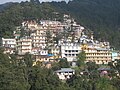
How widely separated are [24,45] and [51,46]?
220 cm

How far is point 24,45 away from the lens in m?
29.8

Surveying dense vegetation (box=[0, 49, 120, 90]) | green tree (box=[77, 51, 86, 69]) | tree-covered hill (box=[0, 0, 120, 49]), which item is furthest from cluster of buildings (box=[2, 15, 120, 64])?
dense vegetation (box=[0, 49, 120, 90])

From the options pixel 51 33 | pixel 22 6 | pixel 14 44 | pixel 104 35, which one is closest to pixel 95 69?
pixel 14 44

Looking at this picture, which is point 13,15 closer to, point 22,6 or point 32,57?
point 22,6

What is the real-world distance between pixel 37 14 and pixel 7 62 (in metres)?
19.2

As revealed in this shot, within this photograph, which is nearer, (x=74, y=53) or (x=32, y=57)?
(x=32, y=57)

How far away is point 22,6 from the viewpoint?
43.1 meters

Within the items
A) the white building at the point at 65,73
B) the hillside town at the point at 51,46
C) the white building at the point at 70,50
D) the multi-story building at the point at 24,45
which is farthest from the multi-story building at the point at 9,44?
the white building at the point at 65,73

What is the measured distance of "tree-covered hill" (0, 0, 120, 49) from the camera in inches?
1412

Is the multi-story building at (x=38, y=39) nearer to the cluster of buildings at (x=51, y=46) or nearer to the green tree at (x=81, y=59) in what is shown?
the cluster of buildings at (x=51, y=46)

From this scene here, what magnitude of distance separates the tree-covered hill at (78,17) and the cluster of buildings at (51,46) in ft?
4.25

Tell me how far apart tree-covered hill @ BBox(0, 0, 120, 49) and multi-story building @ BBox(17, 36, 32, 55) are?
7.46ft

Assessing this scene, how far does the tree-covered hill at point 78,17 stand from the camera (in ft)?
118

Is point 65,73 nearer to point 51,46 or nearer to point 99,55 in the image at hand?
point 99,55
